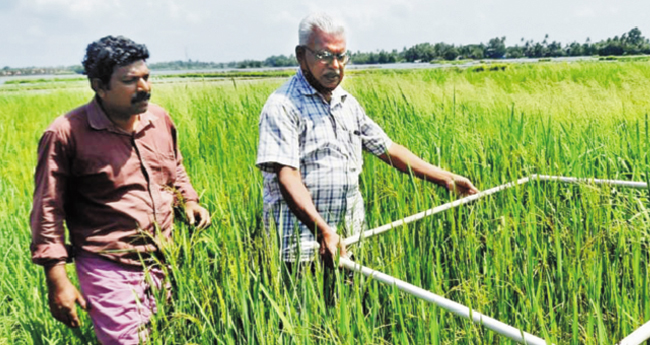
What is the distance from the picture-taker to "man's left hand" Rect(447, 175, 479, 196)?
1.98m

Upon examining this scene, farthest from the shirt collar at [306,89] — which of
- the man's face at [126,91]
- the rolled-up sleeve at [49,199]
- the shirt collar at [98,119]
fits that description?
the rolled-up sleeve at [49,199]

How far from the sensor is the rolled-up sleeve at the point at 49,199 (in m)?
1.47

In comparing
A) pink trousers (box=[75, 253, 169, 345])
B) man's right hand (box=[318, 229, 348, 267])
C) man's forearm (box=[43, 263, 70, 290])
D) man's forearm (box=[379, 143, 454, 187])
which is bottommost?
pink trousers (box=[75, 253, 169, 345])

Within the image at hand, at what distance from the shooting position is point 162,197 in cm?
174

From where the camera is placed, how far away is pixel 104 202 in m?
1.59

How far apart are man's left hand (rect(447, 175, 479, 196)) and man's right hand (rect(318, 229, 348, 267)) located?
2.30 feet

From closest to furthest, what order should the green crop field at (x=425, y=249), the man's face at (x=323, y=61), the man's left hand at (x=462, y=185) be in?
the green crop field at (x=425, y=249), the man's face at (x=323, y=61), the man's left hand at (x=462, y=185)

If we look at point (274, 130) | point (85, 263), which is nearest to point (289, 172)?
point (274, 130)

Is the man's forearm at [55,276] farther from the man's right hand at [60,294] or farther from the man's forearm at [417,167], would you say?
the man's forearm at [417,167]

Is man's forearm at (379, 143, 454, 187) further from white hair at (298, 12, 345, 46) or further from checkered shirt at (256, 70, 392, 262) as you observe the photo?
white hair at (298, 12, 345, 46)

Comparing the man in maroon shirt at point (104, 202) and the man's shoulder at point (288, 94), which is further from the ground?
the man's shoulder at point (288, 94)

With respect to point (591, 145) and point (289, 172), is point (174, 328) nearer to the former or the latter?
point (289, 172)

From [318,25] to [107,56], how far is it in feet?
2.21

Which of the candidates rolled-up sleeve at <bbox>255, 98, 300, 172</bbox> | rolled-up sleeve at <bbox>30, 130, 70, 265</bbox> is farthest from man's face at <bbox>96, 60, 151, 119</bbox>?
rolled-up sleeve at <bbox>255, 98, 300, 172</bbox>
